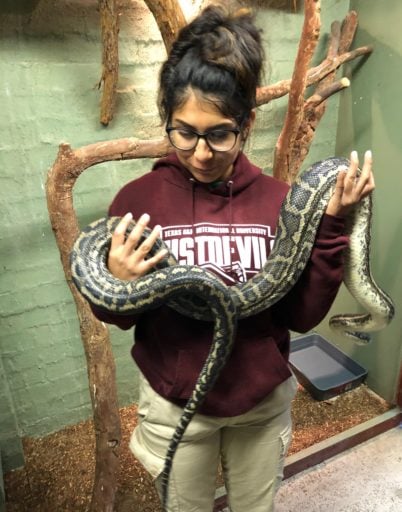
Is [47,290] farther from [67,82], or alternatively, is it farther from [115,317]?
[115,317]

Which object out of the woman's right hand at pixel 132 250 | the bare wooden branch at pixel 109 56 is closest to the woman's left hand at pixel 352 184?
the woman's right hand at pixel 132 250

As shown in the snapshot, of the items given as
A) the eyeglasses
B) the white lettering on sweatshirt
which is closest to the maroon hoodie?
the white lettering on sweatshirt

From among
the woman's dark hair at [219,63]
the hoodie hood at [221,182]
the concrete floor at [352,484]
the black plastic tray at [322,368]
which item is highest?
the woman's dark hair at [219,63]

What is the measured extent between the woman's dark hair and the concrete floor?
193 centimetres

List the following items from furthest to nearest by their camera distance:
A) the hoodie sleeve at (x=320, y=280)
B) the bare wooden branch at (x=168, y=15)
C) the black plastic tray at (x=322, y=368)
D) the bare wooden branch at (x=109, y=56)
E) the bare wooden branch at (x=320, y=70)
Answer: the black plastic tray at (x=322, y=368)
the bare wooden branch at (x=320, y=70)
the bare wooden branch at (x=109, y=56)
the bare wooden branch at (x=168, y=15)
the hoodie sleeve at (x=320, y=280)

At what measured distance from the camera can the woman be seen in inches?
41.4

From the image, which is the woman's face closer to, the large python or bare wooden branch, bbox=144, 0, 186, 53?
the large python

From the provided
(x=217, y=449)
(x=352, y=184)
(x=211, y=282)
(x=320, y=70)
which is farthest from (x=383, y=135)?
(x=217, y=449)

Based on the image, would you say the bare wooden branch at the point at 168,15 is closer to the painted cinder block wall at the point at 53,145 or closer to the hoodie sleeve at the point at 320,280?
the painted cinder block wall at the point at 53,145

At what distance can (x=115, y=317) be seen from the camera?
116 centimetres

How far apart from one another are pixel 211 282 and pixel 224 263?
128mm

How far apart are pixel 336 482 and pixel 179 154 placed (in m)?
1.98

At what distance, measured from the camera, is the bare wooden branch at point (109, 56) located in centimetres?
168

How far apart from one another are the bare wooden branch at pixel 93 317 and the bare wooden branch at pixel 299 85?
2.04 ft
